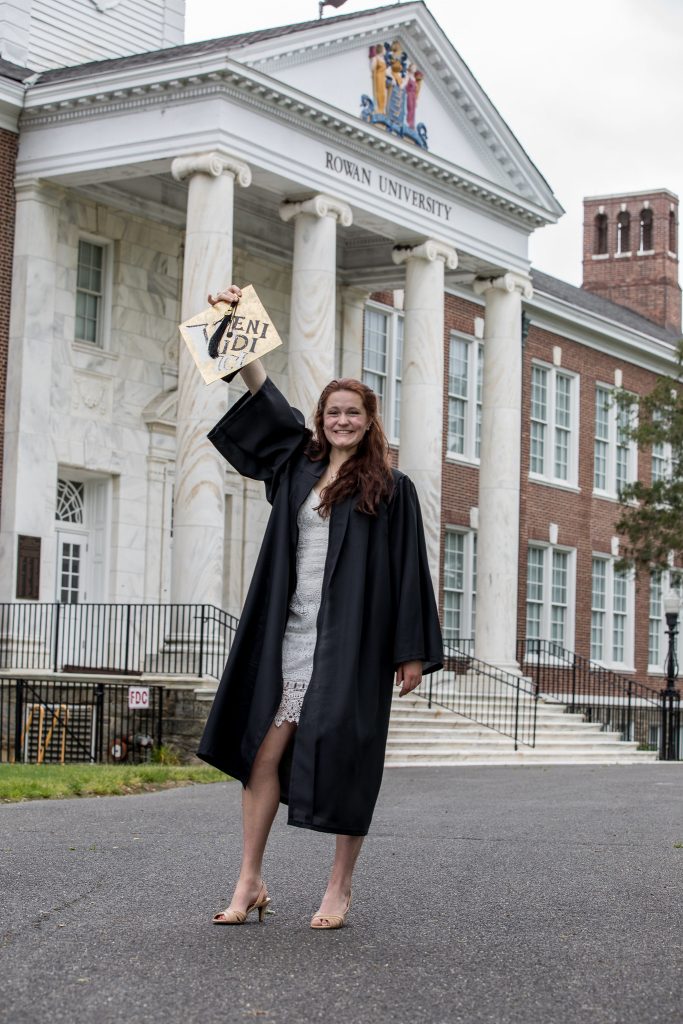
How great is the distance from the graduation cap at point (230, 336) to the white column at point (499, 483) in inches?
837

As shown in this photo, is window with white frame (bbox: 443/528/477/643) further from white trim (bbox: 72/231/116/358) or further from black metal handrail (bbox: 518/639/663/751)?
white trim (bbox: 72/231/116/358)

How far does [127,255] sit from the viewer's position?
1002 inches

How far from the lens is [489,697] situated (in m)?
25.6

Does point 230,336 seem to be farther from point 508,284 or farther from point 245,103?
point 508,284

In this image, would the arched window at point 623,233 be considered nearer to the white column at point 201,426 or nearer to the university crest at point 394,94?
the university crest at point 394,94

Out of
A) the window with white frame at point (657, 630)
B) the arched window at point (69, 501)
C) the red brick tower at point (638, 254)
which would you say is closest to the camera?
the arched window at point (69, 501)

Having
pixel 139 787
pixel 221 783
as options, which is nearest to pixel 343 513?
pixel 139 787

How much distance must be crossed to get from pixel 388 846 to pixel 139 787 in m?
5.81

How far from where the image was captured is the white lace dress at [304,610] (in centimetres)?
602

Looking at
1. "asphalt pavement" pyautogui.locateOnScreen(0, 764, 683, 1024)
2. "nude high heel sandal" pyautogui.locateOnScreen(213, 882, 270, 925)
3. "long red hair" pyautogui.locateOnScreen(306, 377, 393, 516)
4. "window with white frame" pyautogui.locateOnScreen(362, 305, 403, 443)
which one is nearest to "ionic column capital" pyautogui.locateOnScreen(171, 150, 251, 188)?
"window with white frame" pyautogui.locateOnScreen(362, 305, 403, 443)

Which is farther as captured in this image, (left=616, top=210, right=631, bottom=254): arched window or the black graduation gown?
(left=616, top=210, right=631, bottom=254): arched window

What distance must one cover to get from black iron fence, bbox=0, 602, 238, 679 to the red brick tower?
26684mm

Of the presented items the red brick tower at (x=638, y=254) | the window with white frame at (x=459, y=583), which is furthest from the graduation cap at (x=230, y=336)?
the red brick tower at (x=638, y=254)

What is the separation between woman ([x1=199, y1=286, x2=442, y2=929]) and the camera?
589 cm
